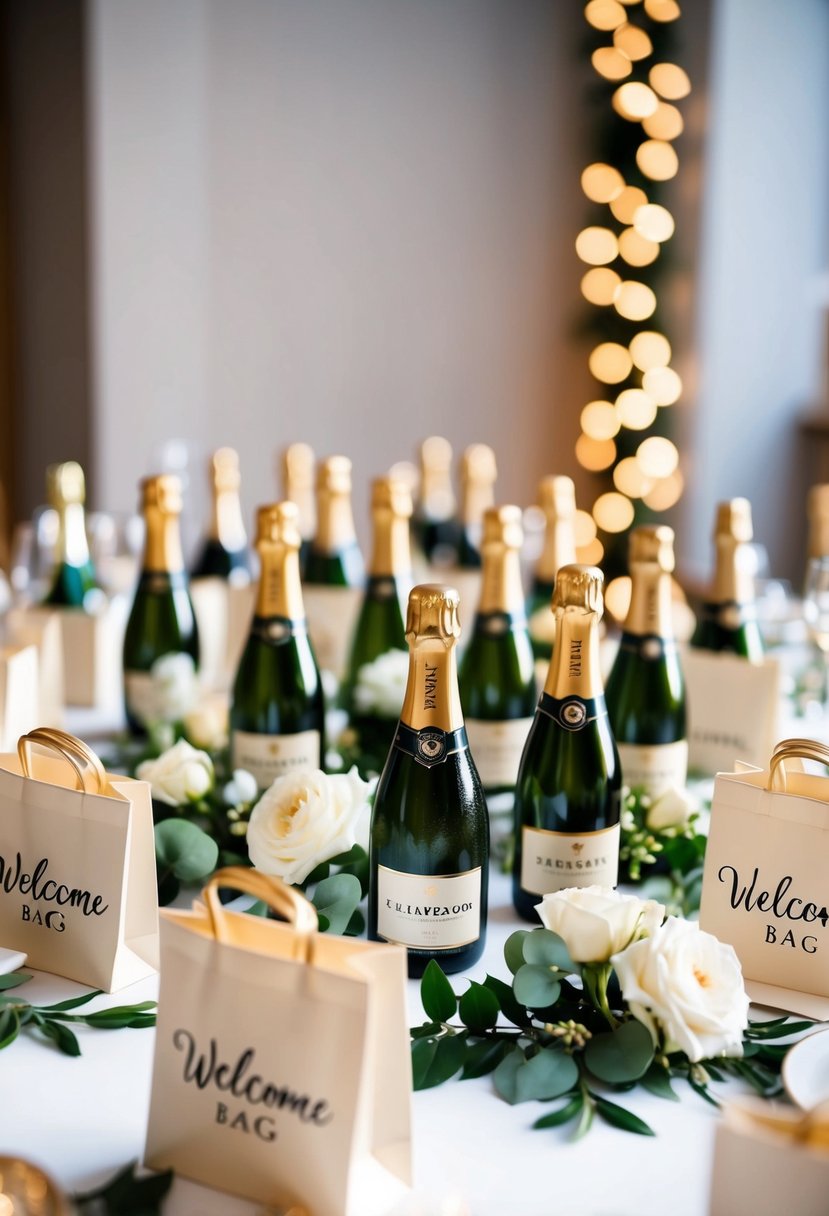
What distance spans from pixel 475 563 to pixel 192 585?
0.57m

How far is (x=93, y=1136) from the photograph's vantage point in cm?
72

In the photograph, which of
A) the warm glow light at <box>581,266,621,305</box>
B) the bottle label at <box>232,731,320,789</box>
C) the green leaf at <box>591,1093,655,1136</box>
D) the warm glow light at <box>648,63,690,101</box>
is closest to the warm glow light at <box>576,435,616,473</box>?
the warm glow light at <box>581,266,621,305</box>

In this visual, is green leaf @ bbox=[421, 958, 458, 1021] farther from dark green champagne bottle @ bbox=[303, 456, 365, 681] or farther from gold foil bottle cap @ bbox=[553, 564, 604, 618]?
dark green champagne bottle @ bbox=[303, 456, 365, 681]

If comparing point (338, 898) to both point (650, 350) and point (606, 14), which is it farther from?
point (606, 14)

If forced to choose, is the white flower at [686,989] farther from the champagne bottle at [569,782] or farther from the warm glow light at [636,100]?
the warm glow light at [636,100]

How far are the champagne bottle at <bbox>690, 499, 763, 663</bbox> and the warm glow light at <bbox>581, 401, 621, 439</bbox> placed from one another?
2.62 meters

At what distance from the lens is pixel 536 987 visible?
2.57ft

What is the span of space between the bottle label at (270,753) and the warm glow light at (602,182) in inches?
127

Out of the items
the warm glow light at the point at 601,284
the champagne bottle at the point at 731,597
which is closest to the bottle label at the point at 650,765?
the champagne bottle at the point at 731,597

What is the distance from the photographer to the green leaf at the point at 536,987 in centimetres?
78

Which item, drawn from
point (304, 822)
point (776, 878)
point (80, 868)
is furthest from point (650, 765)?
point (80, 868)

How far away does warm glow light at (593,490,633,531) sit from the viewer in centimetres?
400

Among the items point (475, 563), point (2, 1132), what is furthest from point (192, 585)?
point (2, 1132)

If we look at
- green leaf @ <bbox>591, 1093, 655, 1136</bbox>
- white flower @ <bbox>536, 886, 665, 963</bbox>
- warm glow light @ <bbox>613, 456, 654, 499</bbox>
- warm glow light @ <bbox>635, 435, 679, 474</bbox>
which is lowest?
Result: green leaf @ <bbox>591, 1093, 655, 1136</bbox>
